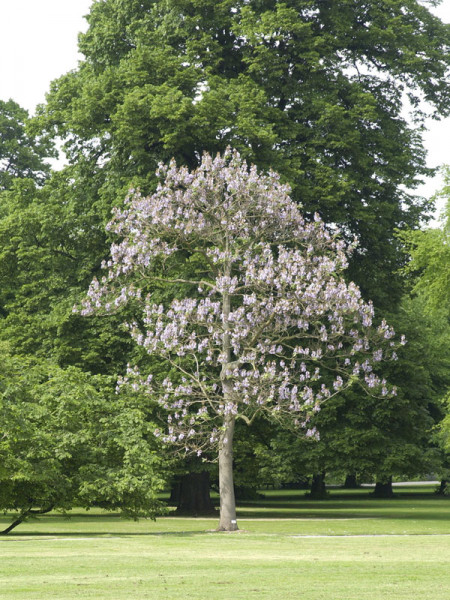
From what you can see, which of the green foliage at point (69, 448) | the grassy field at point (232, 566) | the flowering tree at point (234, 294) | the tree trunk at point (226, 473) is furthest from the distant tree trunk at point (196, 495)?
the green foliage at point (69, 448)

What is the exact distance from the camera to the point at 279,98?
35.2 metres

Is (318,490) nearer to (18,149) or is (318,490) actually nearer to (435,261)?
(18,149)

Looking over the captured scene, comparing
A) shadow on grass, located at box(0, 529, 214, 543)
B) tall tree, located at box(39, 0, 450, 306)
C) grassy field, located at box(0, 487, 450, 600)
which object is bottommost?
grassy field, located at box(0, 487, 450, 600)

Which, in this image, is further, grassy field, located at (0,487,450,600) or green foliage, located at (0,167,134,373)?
green foliage, located at (0,167,134,373)

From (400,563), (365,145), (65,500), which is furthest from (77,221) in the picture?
(400,563)

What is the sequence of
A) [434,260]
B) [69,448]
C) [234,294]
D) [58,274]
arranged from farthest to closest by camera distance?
[58,274] → [434,260] → [234,294] → [69,448]

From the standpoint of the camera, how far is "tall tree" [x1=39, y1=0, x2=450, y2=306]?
31547 millimetres

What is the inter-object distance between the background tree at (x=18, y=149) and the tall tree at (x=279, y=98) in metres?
15.7

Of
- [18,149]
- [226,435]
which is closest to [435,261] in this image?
[226,435]


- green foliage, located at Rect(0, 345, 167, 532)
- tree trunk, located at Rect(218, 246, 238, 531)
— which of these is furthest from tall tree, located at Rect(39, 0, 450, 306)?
green foliage, located at Rect(0, 345, 167, 532)

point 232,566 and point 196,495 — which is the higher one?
point 196,495

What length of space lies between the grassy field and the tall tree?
11982 mm

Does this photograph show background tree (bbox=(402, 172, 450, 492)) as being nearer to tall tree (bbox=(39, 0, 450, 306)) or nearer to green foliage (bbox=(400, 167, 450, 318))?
green foliage (bbox=(400, 167, 450, 318))

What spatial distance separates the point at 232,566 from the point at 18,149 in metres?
42.0
